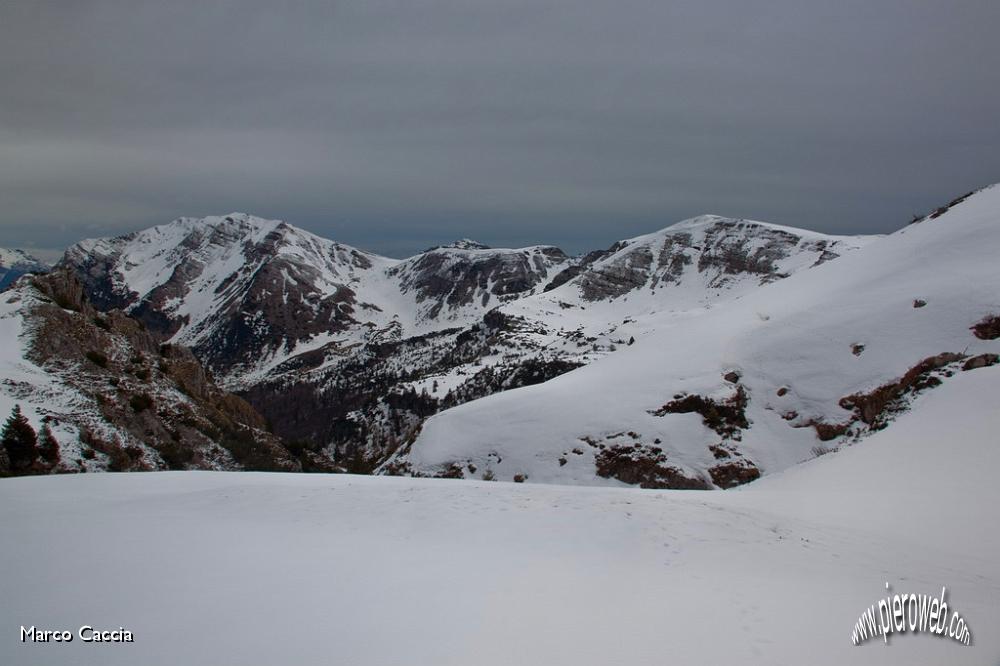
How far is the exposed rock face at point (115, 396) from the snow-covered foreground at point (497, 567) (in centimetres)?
1370

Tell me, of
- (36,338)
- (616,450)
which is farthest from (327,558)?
(36,338)

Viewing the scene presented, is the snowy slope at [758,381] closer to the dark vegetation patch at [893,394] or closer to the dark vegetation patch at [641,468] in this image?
the dark vegetation patch at [641,468]

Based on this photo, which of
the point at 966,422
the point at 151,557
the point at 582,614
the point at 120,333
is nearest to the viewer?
the point at 582,614

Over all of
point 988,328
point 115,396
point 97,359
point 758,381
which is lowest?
point 115,396

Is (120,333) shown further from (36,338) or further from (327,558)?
(327,558)

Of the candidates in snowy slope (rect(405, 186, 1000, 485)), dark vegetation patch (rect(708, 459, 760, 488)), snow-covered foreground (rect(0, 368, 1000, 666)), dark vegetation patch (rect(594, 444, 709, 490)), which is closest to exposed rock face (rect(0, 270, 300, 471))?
snowy slope (rect(405, 186, 1000, 485))

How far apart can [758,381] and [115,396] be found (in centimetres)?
3888

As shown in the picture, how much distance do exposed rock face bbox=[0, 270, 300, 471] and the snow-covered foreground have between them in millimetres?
13700

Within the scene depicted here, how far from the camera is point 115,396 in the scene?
30391mm

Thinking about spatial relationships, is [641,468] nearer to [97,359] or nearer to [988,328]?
[988,328]

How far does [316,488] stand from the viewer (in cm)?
1504

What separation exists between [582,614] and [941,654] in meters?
4.79

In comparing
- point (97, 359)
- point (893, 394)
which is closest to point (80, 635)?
point (893, 394)

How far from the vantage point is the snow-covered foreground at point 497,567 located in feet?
22.6
